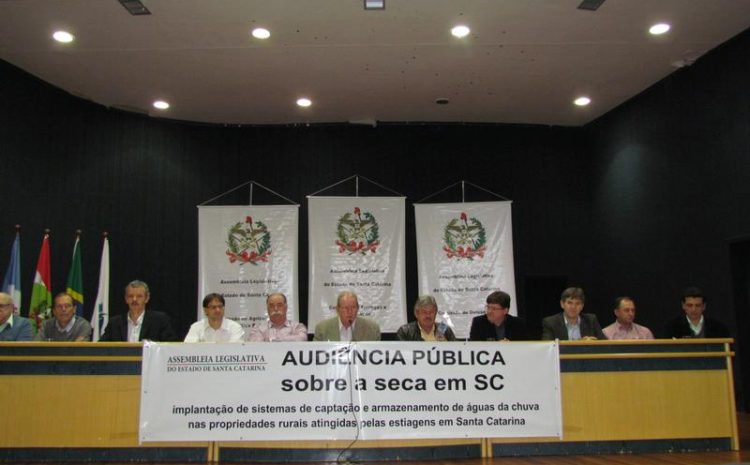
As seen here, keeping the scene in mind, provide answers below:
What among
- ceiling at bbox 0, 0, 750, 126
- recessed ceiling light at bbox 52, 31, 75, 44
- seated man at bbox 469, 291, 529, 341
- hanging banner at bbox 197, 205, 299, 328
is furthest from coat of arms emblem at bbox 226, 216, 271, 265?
seated man at bbox 469, 291, 529, 341

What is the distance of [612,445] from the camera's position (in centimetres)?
399

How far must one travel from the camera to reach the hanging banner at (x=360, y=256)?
7.64 metres

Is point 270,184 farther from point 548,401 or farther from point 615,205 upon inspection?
point 548,401

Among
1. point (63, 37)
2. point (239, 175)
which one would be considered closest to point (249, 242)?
point (239, 175)

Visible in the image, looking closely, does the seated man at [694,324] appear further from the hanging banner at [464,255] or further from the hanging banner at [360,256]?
the hanging banner at [360,256]

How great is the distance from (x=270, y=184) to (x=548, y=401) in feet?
18.4

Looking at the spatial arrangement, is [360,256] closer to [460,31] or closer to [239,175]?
[239,175]

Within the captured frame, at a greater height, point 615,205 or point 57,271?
point 615,205

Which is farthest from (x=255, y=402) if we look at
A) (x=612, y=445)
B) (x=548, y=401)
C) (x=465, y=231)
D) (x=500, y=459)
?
(x=465, y=231)

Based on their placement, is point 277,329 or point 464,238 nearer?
point 277,329

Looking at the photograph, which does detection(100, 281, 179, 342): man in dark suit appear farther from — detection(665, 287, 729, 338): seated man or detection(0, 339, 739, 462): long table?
detection(665, 287, 729, 338): seated man

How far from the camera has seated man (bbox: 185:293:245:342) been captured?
186 inches

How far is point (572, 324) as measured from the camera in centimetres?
471

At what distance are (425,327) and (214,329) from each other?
162 centimetres
